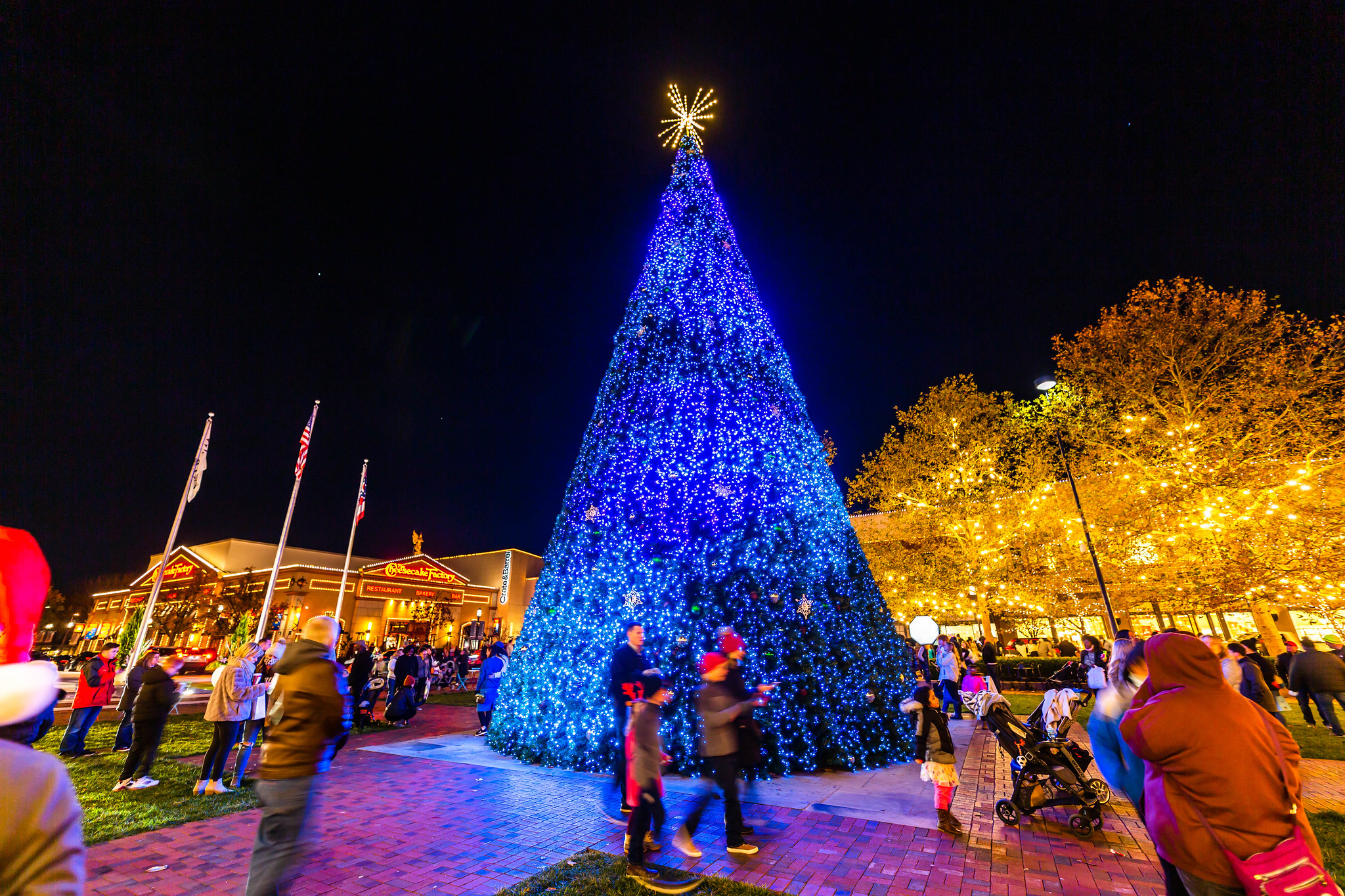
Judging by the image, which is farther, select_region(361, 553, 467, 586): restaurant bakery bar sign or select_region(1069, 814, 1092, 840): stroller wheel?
select_region(361, 553, 467, 586): restaurant bakery bar sign

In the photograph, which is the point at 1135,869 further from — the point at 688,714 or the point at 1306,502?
the point at 1306,502

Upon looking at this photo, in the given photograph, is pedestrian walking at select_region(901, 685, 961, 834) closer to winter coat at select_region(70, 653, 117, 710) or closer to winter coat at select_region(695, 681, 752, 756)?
winter coat at select_region(695, 681, 752, 756)

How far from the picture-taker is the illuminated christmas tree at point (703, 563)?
7219 mm

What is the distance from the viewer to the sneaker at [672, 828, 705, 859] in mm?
4594

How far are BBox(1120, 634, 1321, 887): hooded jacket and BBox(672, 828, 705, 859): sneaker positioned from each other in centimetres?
333

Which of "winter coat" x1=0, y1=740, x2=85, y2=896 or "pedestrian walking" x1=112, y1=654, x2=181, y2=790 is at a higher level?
"winter coat" x1=0, y1=740, x2=85, y2=896

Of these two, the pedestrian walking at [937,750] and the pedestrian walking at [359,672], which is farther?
the pedestrian walking at [359,672]

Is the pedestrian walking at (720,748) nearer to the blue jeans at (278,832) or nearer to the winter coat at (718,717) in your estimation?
the winter coat at (718,717)

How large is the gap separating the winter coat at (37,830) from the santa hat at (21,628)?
321 millimetres

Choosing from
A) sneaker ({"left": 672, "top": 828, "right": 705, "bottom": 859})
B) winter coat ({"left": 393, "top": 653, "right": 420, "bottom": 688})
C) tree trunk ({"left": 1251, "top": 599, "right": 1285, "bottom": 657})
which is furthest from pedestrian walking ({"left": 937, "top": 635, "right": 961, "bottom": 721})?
winter coat ({"left": 393, "top": 653, "right": 420, "bottom": 688})

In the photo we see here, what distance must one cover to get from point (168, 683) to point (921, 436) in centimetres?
2344

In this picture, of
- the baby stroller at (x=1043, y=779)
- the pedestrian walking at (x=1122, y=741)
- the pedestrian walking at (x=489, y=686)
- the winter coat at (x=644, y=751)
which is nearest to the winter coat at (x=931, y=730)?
the baby stroller at (x=1043, y=779)

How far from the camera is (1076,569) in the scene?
1686cm

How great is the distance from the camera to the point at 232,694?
6.60 meters
